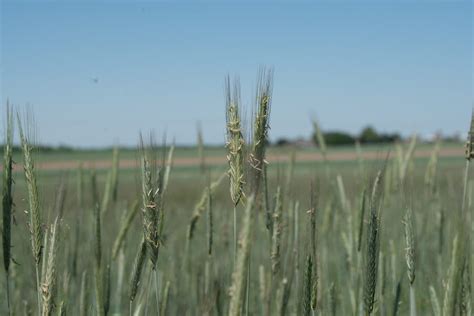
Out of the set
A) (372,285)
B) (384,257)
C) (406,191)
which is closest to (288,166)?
(384,257)

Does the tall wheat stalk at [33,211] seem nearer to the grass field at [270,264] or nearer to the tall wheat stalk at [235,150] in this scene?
the grass field at [270,264]

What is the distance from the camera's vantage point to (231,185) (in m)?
1.75

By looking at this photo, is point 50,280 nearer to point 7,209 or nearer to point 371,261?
point 7,209

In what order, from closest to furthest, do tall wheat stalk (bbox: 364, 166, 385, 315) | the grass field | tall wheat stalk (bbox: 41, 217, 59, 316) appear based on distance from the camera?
tall wheat stalk (bbox: 41, 217, 59, 316)
tall wheat stalk (bbox: 364, 166, 385, 315)
the grass field

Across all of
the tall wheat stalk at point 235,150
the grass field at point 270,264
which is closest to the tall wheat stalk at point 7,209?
the grass field at point 270,264

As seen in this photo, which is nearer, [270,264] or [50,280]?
[50,280]

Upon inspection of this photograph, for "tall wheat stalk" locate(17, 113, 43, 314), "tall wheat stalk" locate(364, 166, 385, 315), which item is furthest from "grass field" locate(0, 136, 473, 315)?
"tall wheat stalk" locate(364, 166, 385, 315)

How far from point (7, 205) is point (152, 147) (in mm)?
501

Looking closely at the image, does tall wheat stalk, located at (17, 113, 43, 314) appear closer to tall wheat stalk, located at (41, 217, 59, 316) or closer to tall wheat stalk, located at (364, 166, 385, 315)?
tall wheat stalk, located at (41, 217, 59, 316)

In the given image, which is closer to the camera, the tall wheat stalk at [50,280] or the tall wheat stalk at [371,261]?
the tall wheat stalk at [50,280]

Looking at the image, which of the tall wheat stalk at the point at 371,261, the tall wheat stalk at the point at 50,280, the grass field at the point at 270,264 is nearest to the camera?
the tall wheat stalk at the point at 50,280

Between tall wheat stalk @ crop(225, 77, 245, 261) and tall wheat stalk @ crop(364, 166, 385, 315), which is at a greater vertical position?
tall wheat stalk @ crop(225, 77, 245, 261)

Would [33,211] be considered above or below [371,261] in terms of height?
above

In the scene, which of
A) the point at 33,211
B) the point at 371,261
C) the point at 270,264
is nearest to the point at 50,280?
the point at 33,211
